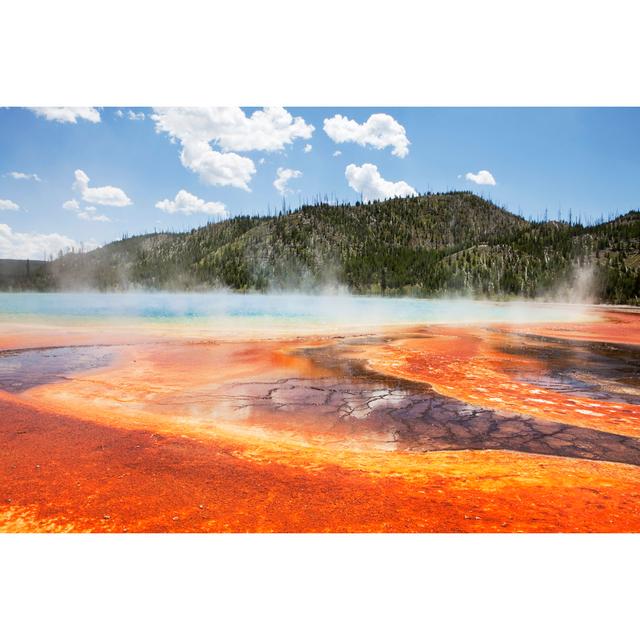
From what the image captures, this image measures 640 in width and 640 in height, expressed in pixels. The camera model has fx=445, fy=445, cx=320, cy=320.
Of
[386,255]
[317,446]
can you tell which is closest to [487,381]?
[317,446]

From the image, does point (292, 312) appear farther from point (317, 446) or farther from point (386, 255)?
point (386, 255)

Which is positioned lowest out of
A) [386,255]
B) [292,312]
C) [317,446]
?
[317,446]

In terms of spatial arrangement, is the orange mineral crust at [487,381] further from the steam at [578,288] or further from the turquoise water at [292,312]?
the steam at [578,288]

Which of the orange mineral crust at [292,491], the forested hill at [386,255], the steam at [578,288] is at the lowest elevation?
the orange mineral crust at [292,491]

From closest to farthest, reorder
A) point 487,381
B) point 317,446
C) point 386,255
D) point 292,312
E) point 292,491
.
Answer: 1. point 292,491
2. point 317,446
3. point 487,381
4. point 292,312
5. point 386,255

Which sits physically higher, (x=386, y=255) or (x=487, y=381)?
(x=386, y=255)

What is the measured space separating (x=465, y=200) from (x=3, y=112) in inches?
4415

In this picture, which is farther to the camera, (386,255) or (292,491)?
(386,255)

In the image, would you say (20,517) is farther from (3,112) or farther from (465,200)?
(465,200)

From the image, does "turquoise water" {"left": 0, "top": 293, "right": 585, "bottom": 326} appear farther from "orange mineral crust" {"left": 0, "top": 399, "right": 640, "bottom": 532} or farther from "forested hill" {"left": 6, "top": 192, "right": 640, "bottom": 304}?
"orange mineral crust" {"left": 0, "top": 399, "right": 640, "bottom": 532}

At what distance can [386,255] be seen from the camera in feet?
244

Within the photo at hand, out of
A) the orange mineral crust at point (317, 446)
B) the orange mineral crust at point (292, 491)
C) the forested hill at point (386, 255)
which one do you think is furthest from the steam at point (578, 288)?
the orange mineral crust at point (292, 491)

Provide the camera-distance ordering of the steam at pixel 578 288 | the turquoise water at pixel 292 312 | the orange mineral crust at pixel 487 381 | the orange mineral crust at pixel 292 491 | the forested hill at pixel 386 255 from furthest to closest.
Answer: the forested hill at pixel 386 255
the steam at pixel 578 288
the turquoise water at pixel 292 312
the orange mineral crust at pixel 487 381
the orange mineral crust at pixel 292 491

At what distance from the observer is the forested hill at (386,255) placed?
43.4 meters
